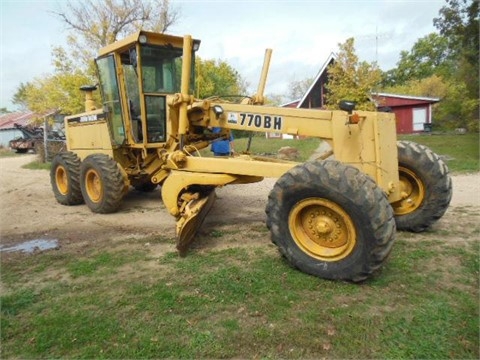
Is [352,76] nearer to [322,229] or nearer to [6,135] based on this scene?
[322,229]

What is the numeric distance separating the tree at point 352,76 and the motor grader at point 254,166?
585 inches

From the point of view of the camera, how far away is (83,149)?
26.9 ft

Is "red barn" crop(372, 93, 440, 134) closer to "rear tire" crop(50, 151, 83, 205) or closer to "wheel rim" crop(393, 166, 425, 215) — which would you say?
"rear tire" crop(50, 151, 83, 205)

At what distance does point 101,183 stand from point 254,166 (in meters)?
3.29

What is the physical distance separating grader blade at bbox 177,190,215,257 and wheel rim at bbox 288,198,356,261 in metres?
1.33

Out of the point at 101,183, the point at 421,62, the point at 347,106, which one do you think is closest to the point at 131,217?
the point at 101,183

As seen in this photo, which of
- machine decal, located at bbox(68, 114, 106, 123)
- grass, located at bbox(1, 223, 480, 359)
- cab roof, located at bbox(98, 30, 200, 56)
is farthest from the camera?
machine decal, located at bbox(68, 114, 106, 123)

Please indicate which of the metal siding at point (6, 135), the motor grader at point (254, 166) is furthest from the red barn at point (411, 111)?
the metal siding at point (6, 135)

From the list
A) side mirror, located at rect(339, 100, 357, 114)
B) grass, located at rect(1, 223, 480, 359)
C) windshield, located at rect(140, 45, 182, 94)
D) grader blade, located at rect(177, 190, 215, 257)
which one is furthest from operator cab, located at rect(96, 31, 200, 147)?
side mirror, located at rect(339, 100, 357, 114)

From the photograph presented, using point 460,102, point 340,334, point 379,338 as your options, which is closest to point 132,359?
point 340,334

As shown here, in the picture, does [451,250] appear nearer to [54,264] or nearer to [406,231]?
[406,231]

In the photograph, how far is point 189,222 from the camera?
4.80 m

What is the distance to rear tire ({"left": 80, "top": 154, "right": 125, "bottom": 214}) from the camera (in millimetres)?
6809

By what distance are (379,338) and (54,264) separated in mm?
3633
